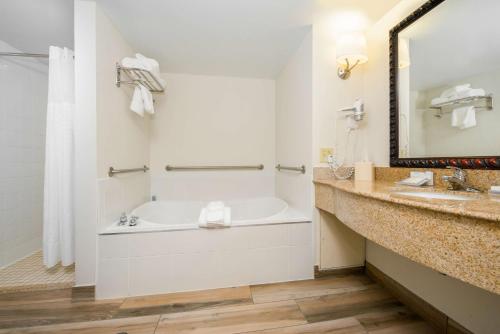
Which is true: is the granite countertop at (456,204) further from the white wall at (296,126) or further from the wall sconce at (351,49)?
the wall sconce at (351,49)

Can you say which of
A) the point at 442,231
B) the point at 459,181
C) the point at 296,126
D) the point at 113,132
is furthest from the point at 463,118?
the point at 113,132

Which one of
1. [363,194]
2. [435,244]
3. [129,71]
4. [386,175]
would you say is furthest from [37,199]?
[386,175]

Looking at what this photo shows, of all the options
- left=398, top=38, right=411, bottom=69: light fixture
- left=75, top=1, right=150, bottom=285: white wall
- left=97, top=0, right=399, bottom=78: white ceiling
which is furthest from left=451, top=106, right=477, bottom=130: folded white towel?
left=75, top=1, right=150, bottom=285: white wall

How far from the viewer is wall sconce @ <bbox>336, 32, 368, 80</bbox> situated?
4.61 ft

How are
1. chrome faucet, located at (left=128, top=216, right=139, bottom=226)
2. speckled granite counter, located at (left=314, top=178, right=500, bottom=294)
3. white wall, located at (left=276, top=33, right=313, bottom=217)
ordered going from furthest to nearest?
white wall, located at (left=276, top=33, right=313, bottom=217)
chrome faucet, located at (left=128, top=216, right=139, bottom=226)
speckled granite counter, located at (left=314, top=178, right=500, bottom=294)

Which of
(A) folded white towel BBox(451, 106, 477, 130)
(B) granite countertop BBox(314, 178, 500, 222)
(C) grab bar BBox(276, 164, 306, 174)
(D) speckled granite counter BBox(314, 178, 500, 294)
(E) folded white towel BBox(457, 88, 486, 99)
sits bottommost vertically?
(D) speckled granite counter BBox(314, 178, 500, 294)

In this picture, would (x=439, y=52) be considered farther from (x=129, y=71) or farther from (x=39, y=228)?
(x=39, y=228)

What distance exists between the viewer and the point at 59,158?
54.8 inches

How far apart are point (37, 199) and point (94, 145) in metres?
1.38

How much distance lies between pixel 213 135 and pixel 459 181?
206 centimetres

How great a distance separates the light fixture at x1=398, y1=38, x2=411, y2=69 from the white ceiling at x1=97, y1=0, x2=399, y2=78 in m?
0.28

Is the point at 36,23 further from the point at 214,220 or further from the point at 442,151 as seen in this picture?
the point at 442,151

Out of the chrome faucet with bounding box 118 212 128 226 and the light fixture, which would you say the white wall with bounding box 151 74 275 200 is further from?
the light fixture

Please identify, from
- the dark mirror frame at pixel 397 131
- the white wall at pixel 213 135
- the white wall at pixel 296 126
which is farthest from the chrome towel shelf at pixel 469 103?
the white wall at pixel 213 135
